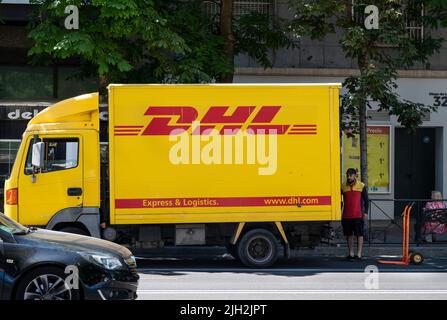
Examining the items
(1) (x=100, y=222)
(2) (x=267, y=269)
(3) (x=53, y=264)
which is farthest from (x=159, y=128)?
(3) (x=53, y=264)

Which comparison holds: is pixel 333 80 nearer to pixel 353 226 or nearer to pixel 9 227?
pixel 353 226

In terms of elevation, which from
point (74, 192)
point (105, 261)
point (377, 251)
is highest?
point (74, 192)

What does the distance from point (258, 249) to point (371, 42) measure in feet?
20.8

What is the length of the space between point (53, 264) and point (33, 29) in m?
9.07

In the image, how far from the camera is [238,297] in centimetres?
966

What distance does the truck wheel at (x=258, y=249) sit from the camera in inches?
509

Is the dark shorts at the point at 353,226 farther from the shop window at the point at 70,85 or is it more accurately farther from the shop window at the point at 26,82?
the shop window at the point at 26,82

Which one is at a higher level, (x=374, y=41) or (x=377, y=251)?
(x=374, y=41)

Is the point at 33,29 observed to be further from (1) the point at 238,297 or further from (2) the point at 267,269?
(1) the point at 238,297

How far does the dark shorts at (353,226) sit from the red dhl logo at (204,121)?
3014 millimetres

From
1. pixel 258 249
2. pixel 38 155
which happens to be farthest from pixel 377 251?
pixel 38 155

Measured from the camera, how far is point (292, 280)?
1159 cm

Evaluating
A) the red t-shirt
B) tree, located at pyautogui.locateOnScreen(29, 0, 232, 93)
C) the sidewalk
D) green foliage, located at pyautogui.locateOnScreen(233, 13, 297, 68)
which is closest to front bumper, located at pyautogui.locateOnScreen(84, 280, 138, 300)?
the red t-shirt

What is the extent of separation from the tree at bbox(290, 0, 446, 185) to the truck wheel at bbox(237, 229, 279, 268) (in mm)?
4417
